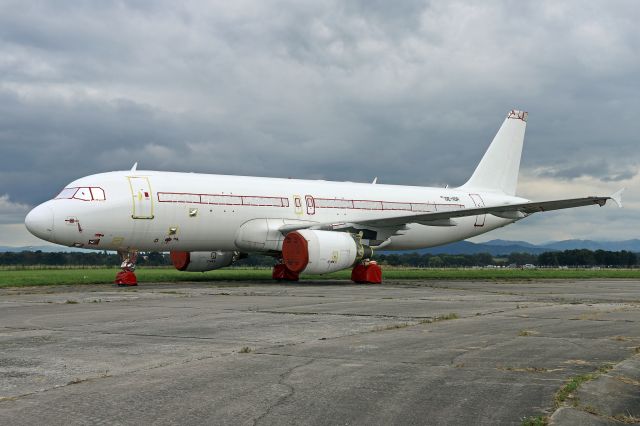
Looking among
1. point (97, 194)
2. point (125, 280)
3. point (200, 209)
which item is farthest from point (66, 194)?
point (200, 209)

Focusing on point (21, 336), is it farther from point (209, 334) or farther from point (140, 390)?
point (140, 390)

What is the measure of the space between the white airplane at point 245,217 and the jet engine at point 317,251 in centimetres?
4

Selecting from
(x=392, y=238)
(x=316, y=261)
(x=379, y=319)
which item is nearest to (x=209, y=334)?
(x=379, y=319)

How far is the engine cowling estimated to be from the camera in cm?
3334

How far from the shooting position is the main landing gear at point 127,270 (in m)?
26.2

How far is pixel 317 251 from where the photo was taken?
27.4m

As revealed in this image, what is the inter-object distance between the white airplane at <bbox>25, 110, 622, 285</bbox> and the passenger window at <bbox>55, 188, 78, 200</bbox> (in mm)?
44

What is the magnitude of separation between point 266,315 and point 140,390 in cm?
753

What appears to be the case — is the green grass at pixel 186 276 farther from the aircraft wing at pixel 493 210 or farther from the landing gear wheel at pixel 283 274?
the aircraft wing at pixel 493 210

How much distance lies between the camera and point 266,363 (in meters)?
8.93

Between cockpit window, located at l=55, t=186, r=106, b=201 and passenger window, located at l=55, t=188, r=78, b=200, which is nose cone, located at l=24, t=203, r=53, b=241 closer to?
passenger window, located at l=55, t=188, r=78, b=200

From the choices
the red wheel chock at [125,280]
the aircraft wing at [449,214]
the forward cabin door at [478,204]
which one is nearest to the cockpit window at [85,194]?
the red wheel chock at [125,280]

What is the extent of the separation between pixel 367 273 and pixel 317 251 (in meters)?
3.62

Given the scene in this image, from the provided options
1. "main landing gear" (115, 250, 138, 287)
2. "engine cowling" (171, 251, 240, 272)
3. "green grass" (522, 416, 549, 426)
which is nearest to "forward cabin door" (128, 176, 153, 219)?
"main landing gear" (115, 250, 138, 287)
